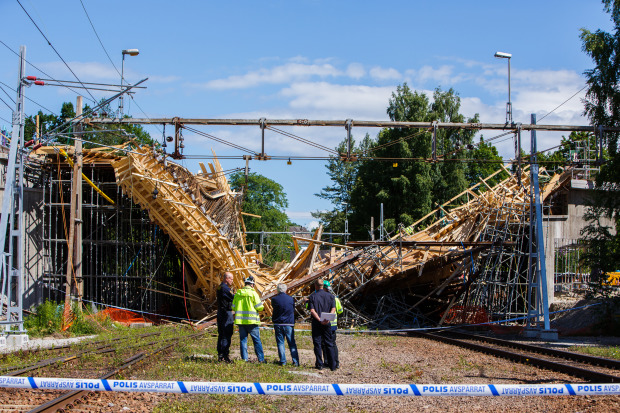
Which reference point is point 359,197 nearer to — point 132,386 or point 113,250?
point 113,250

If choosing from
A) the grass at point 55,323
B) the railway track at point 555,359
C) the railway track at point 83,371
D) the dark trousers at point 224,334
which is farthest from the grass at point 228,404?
the grass at point 55,323

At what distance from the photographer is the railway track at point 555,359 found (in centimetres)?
1009

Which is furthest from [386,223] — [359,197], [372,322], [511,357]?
[511,357]

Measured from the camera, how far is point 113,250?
925 inches

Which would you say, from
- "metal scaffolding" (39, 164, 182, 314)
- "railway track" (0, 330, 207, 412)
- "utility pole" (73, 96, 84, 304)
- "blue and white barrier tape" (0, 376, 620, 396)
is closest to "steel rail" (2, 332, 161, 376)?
"railway track" (0, 330, 207, 412)

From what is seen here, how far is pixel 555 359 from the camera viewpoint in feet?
41.6

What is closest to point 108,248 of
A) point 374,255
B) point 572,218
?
point 374,255

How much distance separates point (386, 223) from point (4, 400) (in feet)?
121

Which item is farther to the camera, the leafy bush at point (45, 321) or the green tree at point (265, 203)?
the green tree at point (265, 203)

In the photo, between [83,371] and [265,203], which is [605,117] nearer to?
[83,371]

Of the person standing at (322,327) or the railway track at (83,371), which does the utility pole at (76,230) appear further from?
the person standing at (322,327)

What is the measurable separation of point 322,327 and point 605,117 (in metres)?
13.3

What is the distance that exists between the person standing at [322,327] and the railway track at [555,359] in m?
4.05

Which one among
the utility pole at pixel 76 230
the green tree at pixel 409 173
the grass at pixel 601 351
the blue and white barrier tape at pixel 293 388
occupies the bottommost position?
the grass at pixel 601 351
